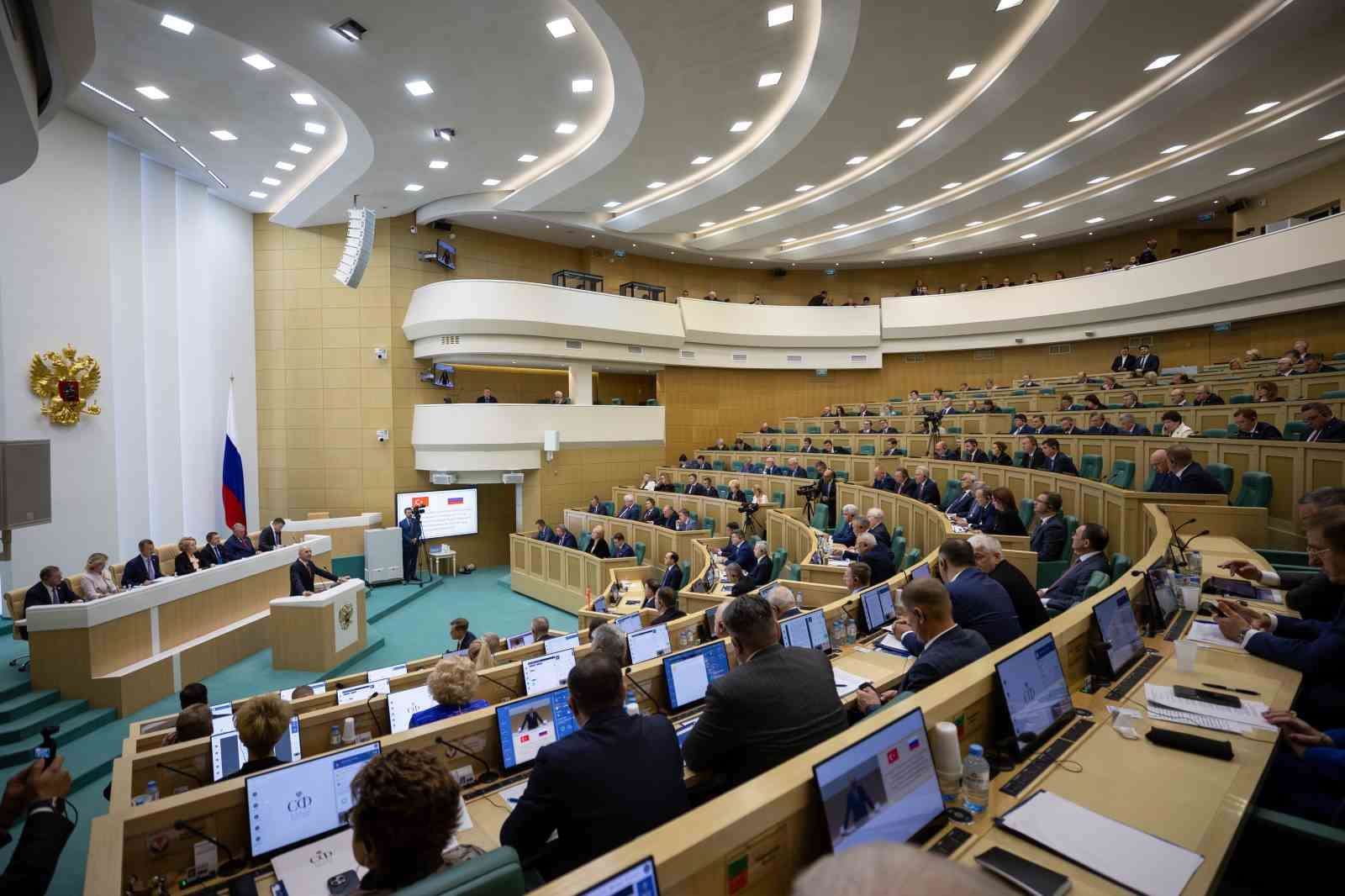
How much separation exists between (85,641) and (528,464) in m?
8.25

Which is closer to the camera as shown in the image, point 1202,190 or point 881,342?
point 1202,190

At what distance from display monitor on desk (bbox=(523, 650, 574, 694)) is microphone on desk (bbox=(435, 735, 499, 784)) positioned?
2.74ft

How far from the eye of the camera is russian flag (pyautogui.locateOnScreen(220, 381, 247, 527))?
35.0 ft

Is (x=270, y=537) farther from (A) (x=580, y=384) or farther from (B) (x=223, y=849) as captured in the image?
(B) (x=223, y=849)

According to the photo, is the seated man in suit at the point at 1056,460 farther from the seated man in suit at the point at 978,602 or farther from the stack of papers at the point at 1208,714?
the stack of papers at the point at 1208,714

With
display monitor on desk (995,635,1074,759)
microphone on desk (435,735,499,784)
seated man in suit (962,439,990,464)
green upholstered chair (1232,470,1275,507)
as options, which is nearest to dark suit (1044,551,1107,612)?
display monitor on desk (995,635,1074,759)

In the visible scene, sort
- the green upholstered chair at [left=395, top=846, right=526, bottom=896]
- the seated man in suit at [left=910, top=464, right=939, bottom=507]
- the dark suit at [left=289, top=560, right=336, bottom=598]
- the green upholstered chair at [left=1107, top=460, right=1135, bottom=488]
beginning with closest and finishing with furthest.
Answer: the green upholstered chair at [left=395, top=846, right=526, bottom=896], the green upholstered chair at [left=1107, top=460, right=1135, bottom=488], the dark suit at [left=289, top=560, right=336, bottom=598], the seated man in suit at [left=910, top=464, right=939, bottom=507]

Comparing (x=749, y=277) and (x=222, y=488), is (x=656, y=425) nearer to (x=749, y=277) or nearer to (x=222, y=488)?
(x=749, y=277)

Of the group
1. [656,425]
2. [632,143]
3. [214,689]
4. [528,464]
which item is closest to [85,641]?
[214,689]

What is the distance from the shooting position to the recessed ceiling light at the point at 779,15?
6.60 metres

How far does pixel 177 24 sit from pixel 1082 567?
967 centimetres

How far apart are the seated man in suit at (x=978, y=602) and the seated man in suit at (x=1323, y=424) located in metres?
4.68

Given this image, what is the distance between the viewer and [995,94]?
8.48 meters

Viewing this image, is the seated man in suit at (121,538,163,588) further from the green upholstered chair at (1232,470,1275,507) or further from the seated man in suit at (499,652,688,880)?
the green upholstered chair at (1232,470,1275,507)
